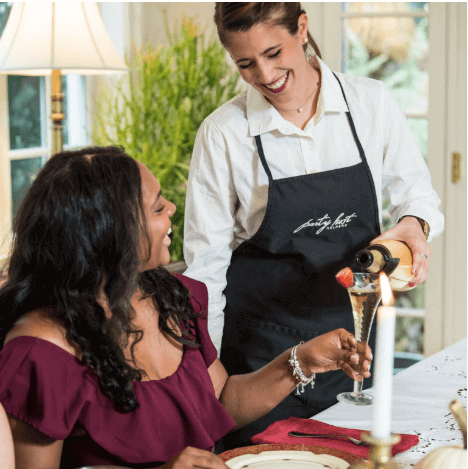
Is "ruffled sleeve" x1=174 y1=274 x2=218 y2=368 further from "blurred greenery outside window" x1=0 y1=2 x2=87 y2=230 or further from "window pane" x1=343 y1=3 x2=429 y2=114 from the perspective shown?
"window pane" x1=343 y1=3 x2=429 y2=114

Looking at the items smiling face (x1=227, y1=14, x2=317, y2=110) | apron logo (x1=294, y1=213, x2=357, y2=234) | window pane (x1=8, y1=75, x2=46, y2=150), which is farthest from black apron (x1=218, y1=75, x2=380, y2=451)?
window pane (x1=8, y1=75, x2=46, y2=150)

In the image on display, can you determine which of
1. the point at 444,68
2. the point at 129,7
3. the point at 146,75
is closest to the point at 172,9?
the point at 129,7

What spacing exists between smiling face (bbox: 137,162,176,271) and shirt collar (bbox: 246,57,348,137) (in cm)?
51

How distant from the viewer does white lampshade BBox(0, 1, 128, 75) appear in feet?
6.38

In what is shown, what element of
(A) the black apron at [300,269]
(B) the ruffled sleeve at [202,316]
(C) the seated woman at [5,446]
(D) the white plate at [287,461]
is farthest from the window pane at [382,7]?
(C) the seated woman at [5,446]

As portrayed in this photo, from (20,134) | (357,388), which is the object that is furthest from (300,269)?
(20,134)

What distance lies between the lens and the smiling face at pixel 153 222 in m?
1.12

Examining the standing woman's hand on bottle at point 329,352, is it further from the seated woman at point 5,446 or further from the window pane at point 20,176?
the window pane at point 20,176

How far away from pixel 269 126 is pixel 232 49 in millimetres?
222

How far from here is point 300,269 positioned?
163 cm

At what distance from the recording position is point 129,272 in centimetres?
109

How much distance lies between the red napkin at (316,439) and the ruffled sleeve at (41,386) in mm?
323

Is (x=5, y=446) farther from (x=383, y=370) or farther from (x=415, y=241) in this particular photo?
(x=415, y=241)

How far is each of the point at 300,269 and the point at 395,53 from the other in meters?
1.72
